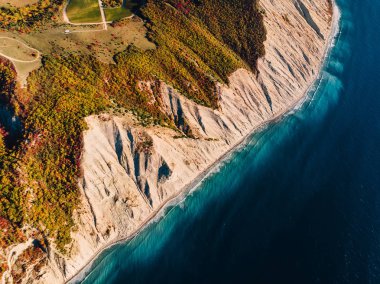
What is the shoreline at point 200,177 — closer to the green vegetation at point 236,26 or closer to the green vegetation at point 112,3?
the green vegetation at point 236,26

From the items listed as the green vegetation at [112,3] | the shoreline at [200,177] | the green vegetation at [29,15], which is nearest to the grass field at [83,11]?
the green vegetation at [112,3]

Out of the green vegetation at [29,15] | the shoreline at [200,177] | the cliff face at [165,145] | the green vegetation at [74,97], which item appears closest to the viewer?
the green vegetation at [74,97]

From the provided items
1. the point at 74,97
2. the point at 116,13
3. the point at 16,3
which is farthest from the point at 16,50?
the point at 116,13

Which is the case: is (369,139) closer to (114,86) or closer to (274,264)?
(274,264)

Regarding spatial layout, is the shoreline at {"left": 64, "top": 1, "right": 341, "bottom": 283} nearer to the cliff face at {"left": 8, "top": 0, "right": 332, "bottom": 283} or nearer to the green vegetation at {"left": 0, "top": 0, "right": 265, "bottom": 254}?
the cliff face at {"left": 8, "top": 0, "right": 332, "bottom": 283}

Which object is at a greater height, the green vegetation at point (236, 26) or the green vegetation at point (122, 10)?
the green vegetation at point (236, 26)

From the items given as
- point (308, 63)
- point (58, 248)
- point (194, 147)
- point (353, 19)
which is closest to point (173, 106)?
point (194, 147)
